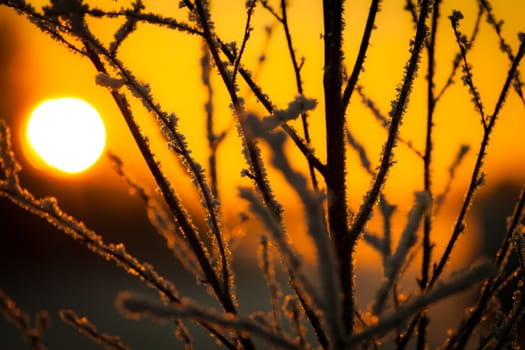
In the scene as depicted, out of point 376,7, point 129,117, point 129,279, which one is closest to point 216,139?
point 129,117

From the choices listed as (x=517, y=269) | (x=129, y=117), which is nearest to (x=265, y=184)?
(x=129, y=117)

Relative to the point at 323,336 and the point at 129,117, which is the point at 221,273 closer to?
the point at 323,336

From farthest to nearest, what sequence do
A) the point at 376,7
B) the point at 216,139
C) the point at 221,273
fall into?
the point at 216,139, the point at 221,273, the point at 376,7

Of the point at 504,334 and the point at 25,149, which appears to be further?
the point at 25,149

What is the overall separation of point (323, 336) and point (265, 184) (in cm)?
37

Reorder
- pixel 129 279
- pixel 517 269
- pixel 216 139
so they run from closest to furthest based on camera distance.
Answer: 1. pixel 517 269
2. pixel 216 139
3. pixel 129 279

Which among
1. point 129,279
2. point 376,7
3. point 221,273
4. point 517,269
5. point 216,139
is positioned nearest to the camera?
point 376,7

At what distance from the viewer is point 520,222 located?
133cm

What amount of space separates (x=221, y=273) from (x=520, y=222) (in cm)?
76

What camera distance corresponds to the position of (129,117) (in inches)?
45.1

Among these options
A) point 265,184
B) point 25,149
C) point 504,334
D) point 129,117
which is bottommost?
point 504,334

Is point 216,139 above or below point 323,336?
above

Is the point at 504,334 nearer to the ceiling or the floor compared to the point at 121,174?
nearer to the floor

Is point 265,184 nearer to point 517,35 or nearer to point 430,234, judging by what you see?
point 430,234
